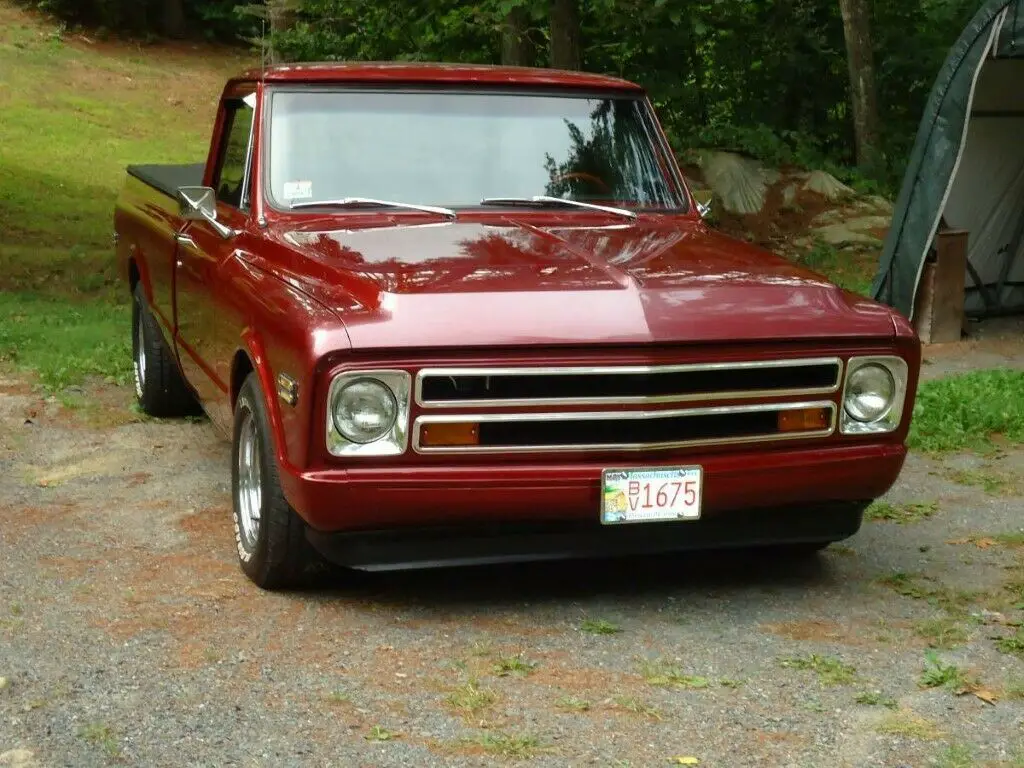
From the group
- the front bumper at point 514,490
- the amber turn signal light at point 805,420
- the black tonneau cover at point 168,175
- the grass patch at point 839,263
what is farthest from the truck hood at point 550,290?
the grass patch at point 839,263

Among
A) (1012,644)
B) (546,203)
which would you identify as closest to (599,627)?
(1012,644)

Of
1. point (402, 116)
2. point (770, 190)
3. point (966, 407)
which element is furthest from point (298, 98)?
point (770, 190)

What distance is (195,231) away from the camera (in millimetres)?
6504

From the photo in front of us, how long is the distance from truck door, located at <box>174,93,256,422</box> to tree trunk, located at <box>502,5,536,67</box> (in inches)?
320

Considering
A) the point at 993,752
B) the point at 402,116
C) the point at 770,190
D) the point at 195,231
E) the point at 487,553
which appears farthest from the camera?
the point at 770,190

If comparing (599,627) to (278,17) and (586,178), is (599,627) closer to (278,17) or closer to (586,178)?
(586,178)

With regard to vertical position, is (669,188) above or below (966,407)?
above

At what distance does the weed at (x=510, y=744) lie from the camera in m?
3.81

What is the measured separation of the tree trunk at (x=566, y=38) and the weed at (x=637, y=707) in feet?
35.4

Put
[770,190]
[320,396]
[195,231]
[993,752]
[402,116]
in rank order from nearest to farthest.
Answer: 1. [993,752]
2. [320,396]
3. [402,116]
4. [195,231]
5. [770,190]

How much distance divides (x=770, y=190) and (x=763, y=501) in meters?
11.1

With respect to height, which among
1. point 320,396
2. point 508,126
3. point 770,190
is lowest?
point 770,190

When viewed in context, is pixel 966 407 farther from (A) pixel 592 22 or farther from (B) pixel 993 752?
(A) pixel 592 22

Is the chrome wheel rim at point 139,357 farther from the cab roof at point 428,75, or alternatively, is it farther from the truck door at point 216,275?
the cab roof at point 428,75
